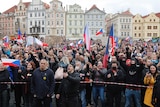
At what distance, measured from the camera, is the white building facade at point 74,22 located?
96.2 meters

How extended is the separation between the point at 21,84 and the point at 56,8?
87884 mm

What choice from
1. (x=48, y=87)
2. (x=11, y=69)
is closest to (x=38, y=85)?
(x=48, y=87)

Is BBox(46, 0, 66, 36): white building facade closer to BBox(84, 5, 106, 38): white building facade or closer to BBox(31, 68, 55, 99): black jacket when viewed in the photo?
BBox(84, 5, 106, 38): white building facade

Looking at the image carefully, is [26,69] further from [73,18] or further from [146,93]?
[73,18]

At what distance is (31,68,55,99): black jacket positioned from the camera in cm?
752

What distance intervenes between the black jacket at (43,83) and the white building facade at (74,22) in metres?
88.9

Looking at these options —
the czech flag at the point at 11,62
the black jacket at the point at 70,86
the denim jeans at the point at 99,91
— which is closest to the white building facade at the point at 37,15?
the czech flag at the point at 11,62

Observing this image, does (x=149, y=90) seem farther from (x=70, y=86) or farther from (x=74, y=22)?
(x=74, y=22)

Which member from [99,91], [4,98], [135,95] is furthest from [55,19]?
[135,95]

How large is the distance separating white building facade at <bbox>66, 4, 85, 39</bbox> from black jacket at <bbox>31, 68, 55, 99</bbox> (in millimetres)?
88899

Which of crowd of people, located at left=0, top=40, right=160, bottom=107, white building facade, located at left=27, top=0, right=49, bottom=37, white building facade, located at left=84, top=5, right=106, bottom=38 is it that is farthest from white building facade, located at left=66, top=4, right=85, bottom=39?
crowd of people, located at left=0, top=40, right=160, bottom=107

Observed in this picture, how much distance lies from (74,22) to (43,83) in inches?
3562

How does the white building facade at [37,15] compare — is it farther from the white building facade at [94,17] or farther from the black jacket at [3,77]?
the black jacket at [3,77]

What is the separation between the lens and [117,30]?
351 feet
